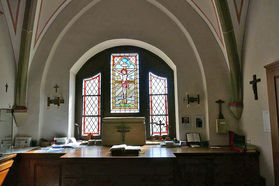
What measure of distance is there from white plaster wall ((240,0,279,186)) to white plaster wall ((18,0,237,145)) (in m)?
0.62

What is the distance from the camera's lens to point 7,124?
16.6 feet

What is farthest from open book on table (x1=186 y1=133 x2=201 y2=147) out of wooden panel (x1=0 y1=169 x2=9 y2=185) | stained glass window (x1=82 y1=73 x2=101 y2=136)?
wooden panel (x1=0 y1=169 x2=9 y2=185)

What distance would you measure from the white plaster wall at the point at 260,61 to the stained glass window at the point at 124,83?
2.71 meters

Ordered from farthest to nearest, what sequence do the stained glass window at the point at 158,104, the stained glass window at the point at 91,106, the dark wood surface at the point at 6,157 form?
the stained glass window at the point at 91,106 → the stained glass window at the point at 158,104 → the dark wood surface at the point at 6,157

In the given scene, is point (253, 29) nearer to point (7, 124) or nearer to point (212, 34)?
point (212, 34)

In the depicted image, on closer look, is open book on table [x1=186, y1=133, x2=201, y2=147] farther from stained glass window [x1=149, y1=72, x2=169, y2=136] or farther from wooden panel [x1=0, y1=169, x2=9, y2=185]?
wooden panel [x1=0, y1=169, x2=9, y2=185]

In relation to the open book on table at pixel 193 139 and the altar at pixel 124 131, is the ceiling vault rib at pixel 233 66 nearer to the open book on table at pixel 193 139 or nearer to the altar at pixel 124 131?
the open book on table at pixel 193 139

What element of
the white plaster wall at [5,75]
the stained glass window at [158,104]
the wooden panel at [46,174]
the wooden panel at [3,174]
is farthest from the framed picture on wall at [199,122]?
the white plaster wall at [5,75]

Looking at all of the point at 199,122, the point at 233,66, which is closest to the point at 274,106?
the point at 233,66

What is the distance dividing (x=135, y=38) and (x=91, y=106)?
7.03 feet

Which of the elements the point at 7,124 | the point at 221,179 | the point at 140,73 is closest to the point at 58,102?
the point at 7,124

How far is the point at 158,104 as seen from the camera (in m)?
6.25

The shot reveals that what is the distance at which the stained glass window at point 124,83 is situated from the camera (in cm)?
627

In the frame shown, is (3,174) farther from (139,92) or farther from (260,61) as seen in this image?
(260,61)
